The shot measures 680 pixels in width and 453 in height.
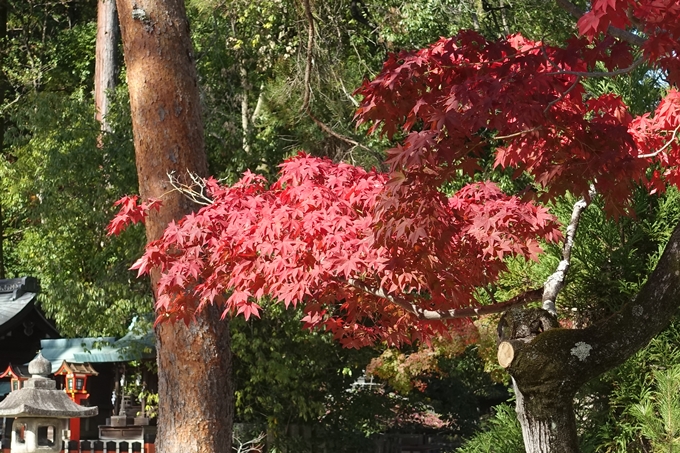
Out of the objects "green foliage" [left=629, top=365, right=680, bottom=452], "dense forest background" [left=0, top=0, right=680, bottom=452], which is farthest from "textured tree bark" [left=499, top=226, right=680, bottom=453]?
"dense forest background" [left=0, top=0, right=680, bottom=452]

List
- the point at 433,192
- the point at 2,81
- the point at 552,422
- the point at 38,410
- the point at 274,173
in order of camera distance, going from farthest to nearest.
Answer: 1. the point at 2,81
2. the point at 274,173
3. the point at 38,410
4. the point at 552,422
5. the point at 433,192

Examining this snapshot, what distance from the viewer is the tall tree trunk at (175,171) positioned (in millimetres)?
6457

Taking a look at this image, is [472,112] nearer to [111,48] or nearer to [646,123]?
[646,123]

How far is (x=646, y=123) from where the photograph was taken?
238 inches

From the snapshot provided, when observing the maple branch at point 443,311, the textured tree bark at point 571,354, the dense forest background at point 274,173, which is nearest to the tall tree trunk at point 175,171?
the maple branch at point 443,311

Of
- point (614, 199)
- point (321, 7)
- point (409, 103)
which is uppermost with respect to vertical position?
point (321, 7)

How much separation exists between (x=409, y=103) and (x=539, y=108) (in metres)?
0.74

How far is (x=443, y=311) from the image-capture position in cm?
550

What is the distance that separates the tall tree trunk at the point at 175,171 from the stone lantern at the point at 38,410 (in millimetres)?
1957

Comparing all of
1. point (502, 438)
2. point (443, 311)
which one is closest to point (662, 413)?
point (502, 438)

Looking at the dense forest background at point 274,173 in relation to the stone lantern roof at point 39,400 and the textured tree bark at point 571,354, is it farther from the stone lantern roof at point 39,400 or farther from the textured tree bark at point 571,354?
the textured tree bark at point 571,354

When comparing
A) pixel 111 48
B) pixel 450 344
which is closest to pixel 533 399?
pixel 450 344

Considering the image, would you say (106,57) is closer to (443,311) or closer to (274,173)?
(274,173)

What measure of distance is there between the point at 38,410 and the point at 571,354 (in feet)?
17.3
